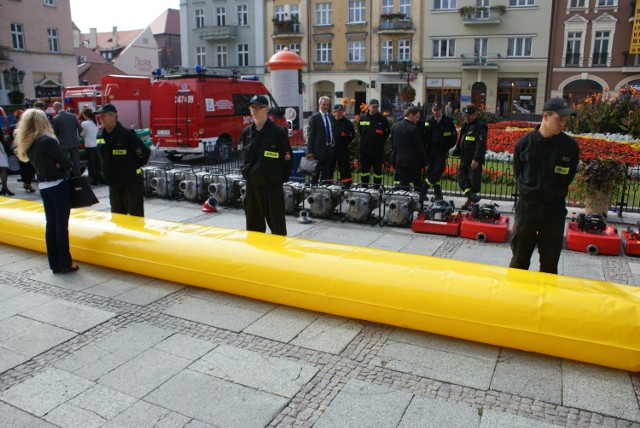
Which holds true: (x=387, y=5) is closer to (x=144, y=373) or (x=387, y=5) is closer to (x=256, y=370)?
(x=256, y=370)

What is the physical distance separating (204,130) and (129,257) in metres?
9.88

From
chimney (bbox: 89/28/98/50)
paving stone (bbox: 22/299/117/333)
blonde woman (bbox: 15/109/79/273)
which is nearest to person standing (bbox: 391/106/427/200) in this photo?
blonde woman (bbox: 15/109/79/273)

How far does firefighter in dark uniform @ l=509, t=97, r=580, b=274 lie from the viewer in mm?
4746

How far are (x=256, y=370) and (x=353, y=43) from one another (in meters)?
42.8

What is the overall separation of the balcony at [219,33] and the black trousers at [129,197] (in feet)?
144

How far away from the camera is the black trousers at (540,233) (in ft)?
16.0

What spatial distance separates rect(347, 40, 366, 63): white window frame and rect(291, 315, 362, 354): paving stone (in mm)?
41234

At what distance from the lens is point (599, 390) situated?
150 inches

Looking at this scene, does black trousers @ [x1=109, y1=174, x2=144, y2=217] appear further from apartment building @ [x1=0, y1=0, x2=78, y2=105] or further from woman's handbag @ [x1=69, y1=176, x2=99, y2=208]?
apartment building @ [x1=0, y1=0, x2=78, y2=105]

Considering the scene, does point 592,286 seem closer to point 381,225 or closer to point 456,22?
point 381,225

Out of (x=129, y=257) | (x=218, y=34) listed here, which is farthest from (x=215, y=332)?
(x=218, y=34)

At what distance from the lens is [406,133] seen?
8789 millimetres

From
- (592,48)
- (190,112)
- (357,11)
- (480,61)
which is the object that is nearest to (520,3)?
(480,61)

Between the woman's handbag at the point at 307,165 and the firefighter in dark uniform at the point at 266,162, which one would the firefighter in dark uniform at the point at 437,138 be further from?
the firefighter in dark uniform at the point at 266,162
